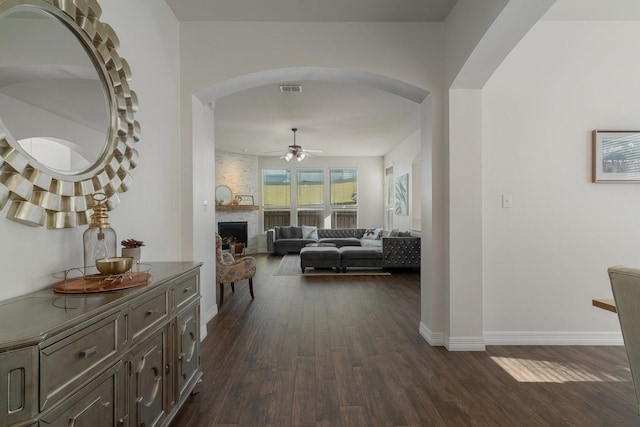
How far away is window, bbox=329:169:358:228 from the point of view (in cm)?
1052

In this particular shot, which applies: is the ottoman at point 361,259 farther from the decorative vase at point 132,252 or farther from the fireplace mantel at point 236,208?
the decorative vase at point 132,252

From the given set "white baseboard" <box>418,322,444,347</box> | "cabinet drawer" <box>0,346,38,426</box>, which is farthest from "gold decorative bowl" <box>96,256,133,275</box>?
"white baseboard" <box>418,322,444,347</box>

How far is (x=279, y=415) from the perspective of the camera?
6.44 ft

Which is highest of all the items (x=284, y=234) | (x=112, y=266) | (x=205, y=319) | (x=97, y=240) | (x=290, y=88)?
(x=290, y=88)

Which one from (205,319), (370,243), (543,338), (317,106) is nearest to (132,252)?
(205,319)

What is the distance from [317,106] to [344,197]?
5372mm

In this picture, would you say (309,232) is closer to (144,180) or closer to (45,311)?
(144,180)

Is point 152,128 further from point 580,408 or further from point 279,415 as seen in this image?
point 580,408

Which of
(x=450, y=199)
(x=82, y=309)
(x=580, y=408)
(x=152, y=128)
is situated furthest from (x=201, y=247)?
(x=580, y=408)

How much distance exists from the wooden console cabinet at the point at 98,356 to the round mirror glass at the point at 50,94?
2.24ft

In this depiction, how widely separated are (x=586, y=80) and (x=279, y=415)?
12.6 feet

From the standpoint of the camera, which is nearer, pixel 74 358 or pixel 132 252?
pixel 74 358

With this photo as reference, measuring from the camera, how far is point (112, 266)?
1.52 meters

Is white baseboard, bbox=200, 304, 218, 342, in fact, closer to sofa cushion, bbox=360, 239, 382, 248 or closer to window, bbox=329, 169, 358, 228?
sofa cushion, bbox=360, 239, 382, 248
